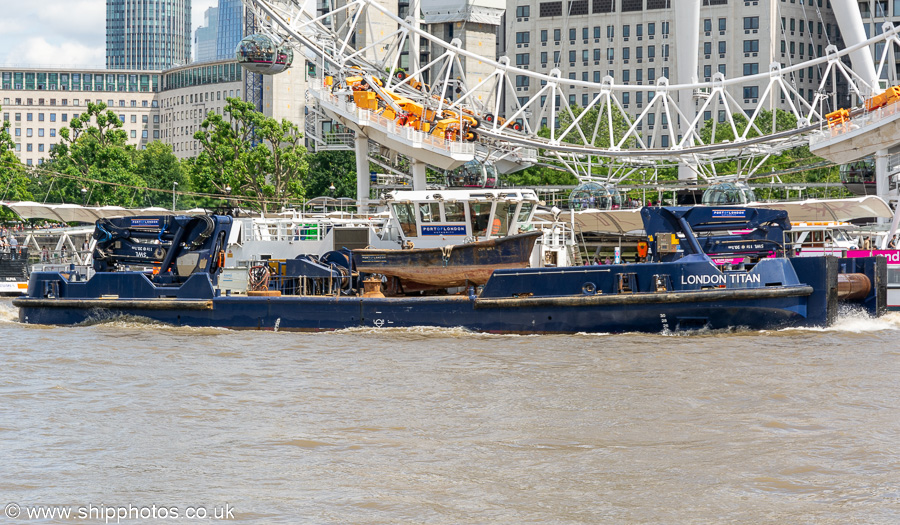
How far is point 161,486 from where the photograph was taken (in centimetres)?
1144

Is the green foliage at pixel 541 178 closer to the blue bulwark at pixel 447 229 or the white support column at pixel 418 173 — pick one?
the white support column at pixel 418 173

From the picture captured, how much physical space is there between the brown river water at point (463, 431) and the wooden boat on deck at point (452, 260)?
3206mm

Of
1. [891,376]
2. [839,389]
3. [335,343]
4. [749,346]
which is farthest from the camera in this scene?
[335,343]

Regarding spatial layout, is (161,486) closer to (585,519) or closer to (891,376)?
(585,519)

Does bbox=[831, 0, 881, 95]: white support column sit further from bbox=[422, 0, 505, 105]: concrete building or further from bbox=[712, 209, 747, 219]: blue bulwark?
bbox=[422, 0, 505, 105]: concrete building

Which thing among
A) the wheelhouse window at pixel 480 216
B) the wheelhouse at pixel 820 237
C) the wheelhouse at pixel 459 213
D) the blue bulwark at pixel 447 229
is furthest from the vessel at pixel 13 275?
the wheelhouse at pixel 820 237

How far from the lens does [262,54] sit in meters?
52.1

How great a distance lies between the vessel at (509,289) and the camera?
77.9 ft

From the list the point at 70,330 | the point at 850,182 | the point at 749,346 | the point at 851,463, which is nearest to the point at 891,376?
the point at 749,346

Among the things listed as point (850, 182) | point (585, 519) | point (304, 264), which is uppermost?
point (850, 182)

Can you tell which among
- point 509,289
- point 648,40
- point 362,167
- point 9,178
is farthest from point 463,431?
point 648,40

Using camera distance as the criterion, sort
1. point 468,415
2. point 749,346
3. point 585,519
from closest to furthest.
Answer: point 585,519 → point 468,415 → point 749,346

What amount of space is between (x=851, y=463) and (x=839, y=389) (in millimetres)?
5042

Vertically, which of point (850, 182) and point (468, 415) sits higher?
point (850, 182)
